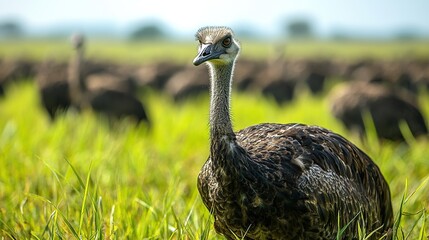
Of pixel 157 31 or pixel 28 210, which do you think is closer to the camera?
pixel 28 210

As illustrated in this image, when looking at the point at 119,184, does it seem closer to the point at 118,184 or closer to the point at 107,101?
the point at 118,184

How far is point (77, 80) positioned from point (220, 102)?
26.4 feet

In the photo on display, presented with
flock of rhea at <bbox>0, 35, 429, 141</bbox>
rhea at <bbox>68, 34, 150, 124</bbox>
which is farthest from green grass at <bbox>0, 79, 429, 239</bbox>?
flock of rhea at <bbox>0, 35, 429, 141</bbox>

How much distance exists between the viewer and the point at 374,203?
396 centimetres

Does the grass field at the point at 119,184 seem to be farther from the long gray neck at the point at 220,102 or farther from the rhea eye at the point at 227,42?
the rhea eye at the point at 227,42

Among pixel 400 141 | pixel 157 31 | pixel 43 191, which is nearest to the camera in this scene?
pixel 43 191

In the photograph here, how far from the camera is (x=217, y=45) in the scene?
363 cm

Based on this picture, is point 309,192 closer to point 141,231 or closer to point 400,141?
point 141,231

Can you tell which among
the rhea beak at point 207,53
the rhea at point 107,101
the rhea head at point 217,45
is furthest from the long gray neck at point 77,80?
the rhea beak at point 207,53

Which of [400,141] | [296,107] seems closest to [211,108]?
[400,141]

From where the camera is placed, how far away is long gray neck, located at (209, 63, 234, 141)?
11.5 ft

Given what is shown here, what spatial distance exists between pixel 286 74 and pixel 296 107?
4.24m

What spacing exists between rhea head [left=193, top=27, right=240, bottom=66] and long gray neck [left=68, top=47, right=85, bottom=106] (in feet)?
24.9

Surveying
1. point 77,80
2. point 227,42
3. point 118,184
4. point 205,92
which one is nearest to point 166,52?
point 205,92
